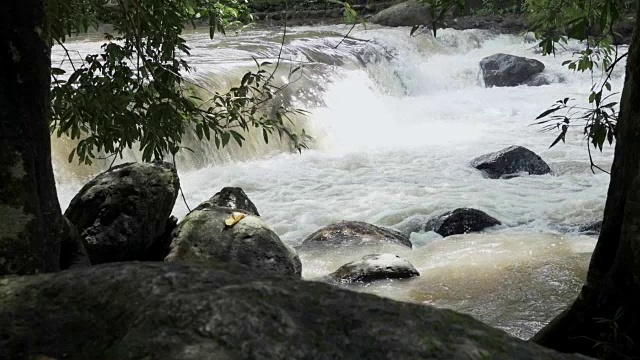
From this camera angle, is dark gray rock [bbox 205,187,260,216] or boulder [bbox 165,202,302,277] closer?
boulder [bbox 165,202,302,277]

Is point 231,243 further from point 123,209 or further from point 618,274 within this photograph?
point 618,274

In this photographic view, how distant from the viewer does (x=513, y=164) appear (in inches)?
400

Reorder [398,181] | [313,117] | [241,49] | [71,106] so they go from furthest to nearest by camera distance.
Result: [241,49] → [313,117] → [398,181] → [71,106]

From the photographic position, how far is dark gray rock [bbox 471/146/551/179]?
10094 mm

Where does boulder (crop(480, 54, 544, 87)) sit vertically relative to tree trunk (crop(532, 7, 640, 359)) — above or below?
below

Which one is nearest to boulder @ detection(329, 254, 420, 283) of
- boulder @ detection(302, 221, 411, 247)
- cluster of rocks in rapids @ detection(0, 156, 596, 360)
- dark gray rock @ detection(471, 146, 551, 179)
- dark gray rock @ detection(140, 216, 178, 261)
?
boulder @ detection(302, 221, 411, 247)

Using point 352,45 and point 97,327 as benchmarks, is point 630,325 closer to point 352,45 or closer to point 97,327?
point 97,327

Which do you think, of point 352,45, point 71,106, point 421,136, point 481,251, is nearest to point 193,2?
point 71,106

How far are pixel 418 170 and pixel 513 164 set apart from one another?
1312mm

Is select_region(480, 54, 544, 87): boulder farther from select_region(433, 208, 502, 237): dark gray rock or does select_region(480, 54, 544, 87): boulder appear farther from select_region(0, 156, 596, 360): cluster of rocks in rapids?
select_region(0, 156, 596, 360): cluster of rocks in rapids

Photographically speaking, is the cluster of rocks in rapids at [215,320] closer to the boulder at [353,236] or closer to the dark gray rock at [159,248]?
the dark gray rock at [159,248]

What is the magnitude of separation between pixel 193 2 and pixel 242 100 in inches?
40.9

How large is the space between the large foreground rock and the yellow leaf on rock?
4.07m

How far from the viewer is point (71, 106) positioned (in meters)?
3.84
